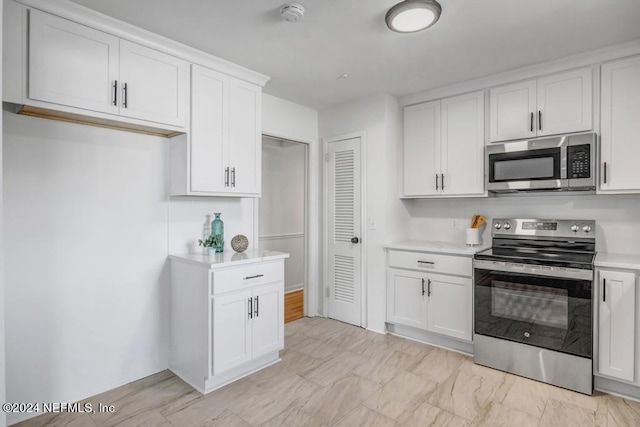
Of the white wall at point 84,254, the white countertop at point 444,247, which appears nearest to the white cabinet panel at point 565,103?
the white countertop at point 444,247

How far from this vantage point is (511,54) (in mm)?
2715

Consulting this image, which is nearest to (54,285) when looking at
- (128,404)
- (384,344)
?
(128,404)

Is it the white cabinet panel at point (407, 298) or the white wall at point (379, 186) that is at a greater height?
the white wall at point (379, 186)

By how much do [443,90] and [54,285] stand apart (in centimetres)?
355

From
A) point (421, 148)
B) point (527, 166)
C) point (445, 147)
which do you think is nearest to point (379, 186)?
point (421, 148)

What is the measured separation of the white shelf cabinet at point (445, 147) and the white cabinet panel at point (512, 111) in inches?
4.5

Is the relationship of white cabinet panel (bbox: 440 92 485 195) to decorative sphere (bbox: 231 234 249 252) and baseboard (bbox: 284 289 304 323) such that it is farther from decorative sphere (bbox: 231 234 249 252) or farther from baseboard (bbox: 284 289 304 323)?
baseboard (bbox: 284 289 304 323)

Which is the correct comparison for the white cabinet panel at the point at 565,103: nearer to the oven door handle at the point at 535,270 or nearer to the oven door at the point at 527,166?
the oven door at the point at 527,166

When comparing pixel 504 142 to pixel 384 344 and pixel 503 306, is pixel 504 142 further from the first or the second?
pixel 384 344

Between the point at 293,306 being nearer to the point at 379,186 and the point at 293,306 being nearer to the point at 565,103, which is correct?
the point at 379,186

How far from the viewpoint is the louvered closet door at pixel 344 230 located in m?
3.80

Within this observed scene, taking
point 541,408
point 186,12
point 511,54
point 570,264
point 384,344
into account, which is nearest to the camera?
point 186,12

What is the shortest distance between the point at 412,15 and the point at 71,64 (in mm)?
2008

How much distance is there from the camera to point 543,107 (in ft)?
9.57
